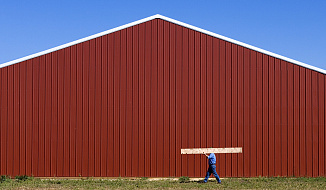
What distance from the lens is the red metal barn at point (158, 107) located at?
1011 inches

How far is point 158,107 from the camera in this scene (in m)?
25.8

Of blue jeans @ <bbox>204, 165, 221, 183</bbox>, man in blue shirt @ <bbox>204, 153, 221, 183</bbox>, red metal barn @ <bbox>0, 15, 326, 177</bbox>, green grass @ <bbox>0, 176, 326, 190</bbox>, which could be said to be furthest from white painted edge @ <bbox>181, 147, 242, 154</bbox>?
blue jeans @ <bbox>204, 165, 221, 183</bbox>

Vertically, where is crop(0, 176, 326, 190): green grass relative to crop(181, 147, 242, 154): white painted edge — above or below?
below

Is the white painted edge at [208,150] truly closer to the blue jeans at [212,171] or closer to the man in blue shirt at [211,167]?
the man in blue shirt at [211,167]

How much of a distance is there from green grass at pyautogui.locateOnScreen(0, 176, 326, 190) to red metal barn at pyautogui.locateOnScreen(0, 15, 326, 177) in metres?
0.84

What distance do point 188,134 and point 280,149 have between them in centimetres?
420

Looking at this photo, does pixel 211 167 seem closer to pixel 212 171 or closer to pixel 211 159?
pixel 212 171

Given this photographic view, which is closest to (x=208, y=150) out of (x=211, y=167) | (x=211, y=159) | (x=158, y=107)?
(x=211, y=159)

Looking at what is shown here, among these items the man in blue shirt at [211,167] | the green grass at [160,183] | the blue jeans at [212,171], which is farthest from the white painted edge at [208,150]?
the blue jeans at [212,171]

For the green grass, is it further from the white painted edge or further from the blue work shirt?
the white painted edge

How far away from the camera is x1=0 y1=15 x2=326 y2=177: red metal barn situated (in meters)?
25.7

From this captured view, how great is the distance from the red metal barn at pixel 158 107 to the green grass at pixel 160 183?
2.76 ft

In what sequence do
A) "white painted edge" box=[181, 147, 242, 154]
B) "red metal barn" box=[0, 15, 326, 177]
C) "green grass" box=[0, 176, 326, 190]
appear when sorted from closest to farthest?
"green grass" box=[0, 176, 326, 190], "white painted edge" box=[181, 147, 242, 154], "red metal barn" box=[0, 15, 326, 177]

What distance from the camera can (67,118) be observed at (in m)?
26.0
